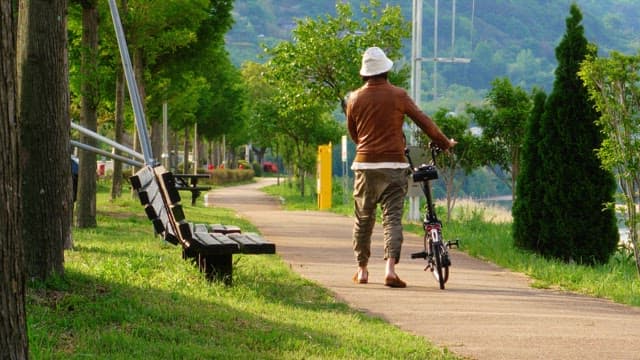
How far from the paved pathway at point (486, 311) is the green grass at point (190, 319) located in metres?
0.35

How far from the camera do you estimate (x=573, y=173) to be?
1519cm

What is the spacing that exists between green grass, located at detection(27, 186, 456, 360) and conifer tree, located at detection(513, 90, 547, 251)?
18.4 ft

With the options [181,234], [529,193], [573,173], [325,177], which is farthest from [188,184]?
[181,234]

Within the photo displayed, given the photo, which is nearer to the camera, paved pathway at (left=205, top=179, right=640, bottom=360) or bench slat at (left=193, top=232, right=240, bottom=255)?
paved pathway at (left=205, top=179, right=640, bottom=360)

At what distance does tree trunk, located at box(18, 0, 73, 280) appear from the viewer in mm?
8625

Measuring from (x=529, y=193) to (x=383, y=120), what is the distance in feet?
17.4

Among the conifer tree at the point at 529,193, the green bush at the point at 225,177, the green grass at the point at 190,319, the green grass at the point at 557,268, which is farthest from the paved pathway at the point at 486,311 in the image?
the green bush at the point at 225,177

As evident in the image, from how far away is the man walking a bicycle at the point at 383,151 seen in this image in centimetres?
1079

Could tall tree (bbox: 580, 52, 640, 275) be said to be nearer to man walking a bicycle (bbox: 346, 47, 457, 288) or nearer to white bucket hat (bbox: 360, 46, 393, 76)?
man walking a bicycle (bbox: 346, 47, 457, 288)

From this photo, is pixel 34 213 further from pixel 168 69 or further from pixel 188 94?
pixel 188 94

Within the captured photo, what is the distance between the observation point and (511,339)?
7.93m

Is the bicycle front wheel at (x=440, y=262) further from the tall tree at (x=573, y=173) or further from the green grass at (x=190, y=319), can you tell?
the tall tree at (x=573, y=173)

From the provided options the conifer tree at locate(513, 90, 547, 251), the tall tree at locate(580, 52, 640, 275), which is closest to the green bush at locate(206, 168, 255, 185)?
the conifer tree at locate(513, 90, 547, 251)

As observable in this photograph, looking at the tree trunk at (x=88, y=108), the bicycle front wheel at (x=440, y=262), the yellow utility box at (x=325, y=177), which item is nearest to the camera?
the bicycle front wheel at (x=440, y=262)
